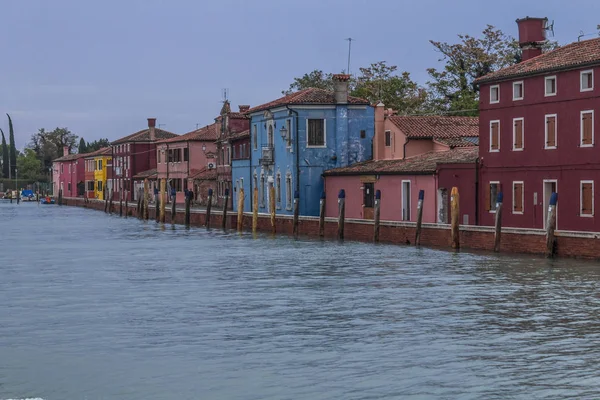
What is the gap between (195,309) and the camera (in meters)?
27.5

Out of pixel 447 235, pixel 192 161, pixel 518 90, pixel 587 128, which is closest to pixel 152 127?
pixel 192 161

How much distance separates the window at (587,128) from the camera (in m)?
43.2

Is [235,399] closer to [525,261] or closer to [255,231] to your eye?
[525,261]

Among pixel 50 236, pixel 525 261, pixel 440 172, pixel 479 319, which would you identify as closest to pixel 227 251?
pixel 440 172

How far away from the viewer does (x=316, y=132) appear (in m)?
65.2

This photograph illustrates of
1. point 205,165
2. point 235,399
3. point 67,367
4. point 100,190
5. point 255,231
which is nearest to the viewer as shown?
point 235,399

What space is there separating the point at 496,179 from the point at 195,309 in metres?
24.2

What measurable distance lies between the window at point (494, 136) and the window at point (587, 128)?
575 centimetres

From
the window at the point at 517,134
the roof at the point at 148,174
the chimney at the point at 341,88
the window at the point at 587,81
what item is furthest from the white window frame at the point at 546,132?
the roof at the point at 148,174

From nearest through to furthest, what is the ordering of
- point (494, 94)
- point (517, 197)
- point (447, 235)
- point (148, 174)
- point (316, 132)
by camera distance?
point (447, 235) → point (517, 197) → point (494, 94) → point (316, 132) → point (148, 174)

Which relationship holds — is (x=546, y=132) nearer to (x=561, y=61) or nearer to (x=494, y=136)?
(x=561, y=61)

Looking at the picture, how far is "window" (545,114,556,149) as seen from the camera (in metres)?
45.2

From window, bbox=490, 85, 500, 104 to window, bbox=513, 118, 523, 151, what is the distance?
1.81 meters

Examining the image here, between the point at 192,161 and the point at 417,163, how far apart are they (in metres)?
45.0
